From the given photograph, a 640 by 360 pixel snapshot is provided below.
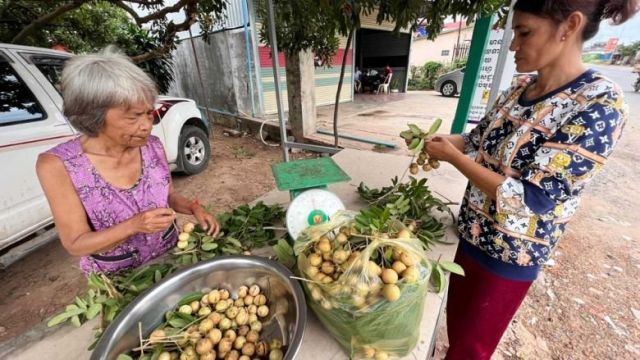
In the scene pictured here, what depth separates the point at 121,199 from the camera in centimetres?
122

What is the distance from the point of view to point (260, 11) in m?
4.79

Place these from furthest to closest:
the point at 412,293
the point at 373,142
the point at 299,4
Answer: the point at 373,142
the point at 299,4
the point at 412,293

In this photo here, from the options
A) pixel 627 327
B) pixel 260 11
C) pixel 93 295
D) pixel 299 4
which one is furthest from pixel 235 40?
pixel 627 327

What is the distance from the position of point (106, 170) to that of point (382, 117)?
7665 mm

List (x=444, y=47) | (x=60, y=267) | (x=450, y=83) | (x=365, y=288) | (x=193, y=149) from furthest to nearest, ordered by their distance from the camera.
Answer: (x=444, y=47) < (x=450, y=83) < (x=193, y=149) < (x=60, y=267) < (x=365, y=288)

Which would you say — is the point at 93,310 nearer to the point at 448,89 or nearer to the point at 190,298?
the point at 190,298

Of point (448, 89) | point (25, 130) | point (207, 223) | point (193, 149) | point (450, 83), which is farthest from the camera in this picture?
point (448, 89)

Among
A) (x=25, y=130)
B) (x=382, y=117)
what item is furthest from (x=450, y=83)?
(x=25, y=130)

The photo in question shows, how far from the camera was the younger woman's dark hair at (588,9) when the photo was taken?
0.88 m

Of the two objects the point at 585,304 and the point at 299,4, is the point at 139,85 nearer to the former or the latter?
the point at 299,4

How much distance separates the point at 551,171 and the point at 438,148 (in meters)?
0.40

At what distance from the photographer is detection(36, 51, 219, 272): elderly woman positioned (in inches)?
40.4

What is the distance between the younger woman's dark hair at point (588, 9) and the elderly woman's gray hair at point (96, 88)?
1.40m

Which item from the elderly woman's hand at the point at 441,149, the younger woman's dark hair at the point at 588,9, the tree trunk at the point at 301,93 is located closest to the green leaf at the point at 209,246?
the elderly woman's hand at the point at 441,149
